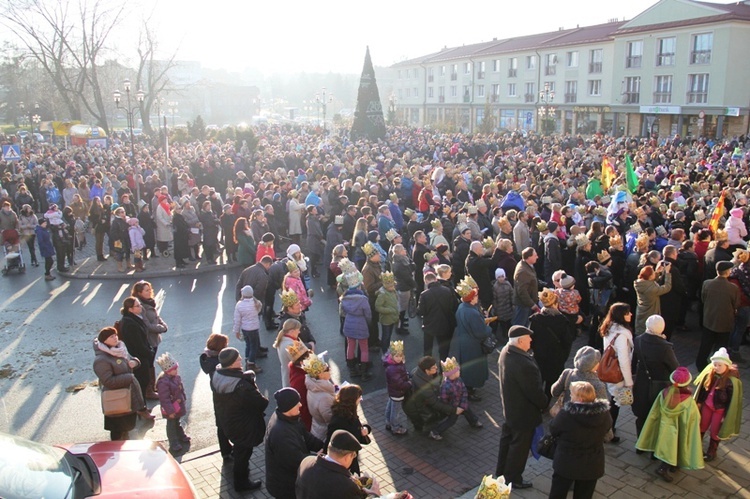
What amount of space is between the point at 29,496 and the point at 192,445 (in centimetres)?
318

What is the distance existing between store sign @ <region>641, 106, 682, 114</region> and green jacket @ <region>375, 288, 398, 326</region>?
140 ft

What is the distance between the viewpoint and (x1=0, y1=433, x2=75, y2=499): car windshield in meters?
4.33

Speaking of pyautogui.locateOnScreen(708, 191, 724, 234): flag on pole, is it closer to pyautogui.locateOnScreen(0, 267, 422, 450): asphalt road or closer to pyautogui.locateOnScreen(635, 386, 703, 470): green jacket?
pyautogui.locateOnScreen(0, 267, 422, 450): asphalt road

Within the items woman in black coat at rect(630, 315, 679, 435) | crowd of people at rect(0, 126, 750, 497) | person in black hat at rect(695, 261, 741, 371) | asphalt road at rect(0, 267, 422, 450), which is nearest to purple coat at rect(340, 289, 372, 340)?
crowd of people at rect(0, 126, 750, 497)

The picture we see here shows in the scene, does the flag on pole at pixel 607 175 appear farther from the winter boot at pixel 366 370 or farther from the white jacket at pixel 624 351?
the white jacket at pixel 624 351

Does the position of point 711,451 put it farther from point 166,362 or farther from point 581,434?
point 166,362

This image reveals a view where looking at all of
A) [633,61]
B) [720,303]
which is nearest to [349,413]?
[720,303]

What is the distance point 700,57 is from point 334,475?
47866 millimetres

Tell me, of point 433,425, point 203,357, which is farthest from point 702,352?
point 203,357

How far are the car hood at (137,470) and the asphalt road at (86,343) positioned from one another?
200 centimetres

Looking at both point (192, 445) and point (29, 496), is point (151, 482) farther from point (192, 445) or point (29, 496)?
point (192, 445)

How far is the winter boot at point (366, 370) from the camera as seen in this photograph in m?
9.12

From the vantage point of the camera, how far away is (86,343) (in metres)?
10.8

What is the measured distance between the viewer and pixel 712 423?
6660 millimetres
